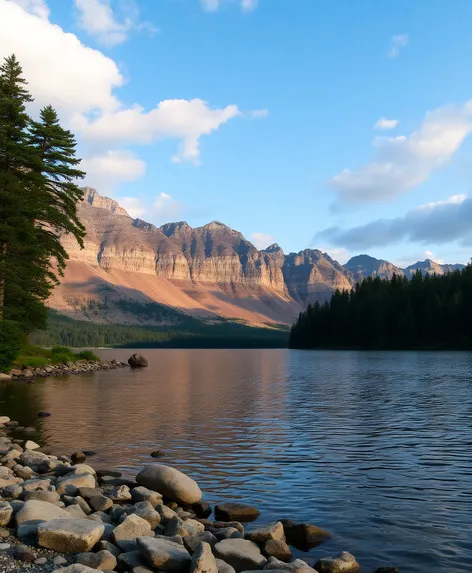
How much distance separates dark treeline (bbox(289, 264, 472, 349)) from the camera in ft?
500

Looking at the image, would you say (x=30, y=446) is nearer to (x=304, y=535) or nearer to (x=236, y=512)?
(x=236, y=512)

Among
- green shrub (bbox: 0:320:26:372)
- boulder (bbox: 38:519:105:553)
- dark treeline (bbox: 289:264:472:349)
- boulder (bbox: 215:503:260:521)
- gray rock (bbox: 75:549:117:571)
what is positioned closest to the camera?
gray rock (bbox: 75:549:117:571)

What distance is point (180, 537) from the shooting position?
40.7 feet

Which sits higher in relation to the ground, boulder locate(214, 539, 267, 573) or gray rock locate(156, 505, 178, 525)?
boulder locate(214, 539, 267, 573)

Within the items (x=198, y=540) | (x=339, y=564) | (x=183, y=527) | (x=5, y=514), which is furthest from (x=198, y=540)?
(x=5, y=514)

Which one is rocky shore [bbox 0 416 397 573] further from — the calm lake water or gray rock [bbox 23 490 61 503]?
the calm lake water

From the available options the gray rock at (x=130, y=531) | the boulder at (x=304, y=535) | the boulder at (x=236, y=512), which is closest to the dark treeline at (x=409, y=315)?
the boulder at (x=236, y=512)

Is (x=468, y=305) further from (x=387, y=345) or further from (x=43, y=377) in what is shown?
(x=43, y=377)

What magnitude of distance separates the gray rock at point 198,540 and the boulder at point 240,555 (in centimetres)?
49

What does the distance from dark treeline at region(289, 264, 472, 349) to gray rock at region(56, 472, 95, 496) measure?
146 metres

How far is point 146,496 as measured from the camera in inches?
635

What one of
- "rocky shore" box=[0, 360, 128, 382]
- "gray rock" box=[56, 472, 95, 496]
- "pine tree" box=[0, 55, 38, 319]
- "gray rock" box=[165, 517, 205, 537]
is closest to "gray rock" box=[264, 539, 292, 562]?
"gray rock" box=[165, 517, 205, 537]

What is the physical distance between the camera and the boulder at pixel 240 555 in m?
11.6

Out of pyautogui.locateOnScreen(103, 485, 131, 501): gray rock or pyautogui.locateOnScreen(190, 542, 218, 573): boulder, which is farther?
pyautogui.locateOnScreen(103, 485, 131, 501): gray rock
